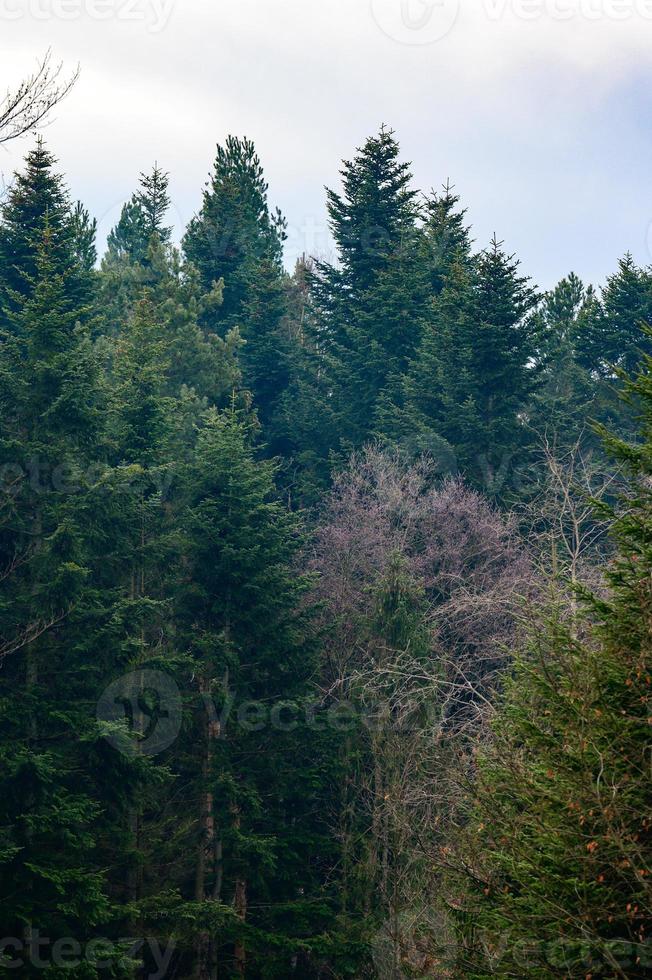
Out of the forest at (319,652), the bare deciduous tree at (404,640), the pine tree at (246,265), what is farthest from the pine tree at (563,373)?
the pine tree at (246,265)

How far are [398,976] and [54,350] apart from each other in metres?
13.5

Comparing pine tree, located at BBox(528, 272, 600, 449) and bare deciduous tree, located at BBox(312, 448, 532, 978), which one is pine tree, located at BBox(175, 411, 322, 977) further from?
pine tree, located at BBox(528, 272, 600, 449)

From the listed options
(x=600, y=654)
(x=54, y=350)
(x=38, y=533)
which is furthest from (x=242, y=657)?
(x=600, y=654)

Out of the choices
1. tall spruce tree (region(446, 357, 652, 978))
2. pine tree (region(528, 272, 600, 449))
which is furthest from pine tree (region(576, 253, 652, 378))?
tall spruce tree (region(446, 357, 652, 978))

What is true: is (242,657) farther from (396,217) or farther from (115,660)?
(396,217)

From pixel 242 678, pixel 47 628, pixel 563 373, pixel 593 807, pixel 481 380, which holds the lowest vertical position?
pixel 242 678

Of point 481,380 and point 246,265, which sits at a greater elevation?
point 246,265

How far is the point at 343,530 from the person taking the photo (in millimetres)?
29891

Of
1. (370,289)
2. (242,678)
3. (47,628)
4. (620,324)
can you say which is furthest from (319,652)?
(620,324)

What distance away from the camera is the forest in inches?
313

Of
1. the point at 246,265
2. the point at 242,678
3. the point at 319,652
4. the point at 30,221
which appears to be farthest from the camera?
the point at 246,265

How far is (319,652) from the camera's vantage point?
24531mm

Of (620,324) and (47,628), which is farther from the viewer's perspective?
(620,324)

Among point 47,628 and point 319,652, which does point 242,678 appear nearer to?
point 319,652
